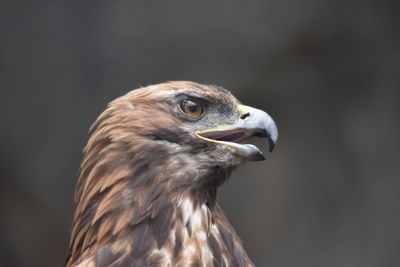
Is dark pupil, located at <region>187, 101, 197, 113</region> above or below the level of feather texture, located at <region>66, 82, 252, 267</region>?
above

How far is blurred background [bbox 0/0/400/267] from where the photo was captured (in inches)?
226

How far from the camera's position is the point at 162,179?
278 cm

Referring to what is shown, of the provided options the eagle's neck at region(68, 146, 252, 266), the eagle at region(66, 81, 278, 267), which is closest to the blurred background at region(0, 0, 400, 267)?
the eagle at region(66, 81, 278, 267)

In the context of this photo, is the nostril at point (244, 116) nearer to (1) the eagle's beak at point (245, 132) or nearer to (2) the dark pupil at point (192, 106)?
(1) the eagle's beak at point (245, 132)

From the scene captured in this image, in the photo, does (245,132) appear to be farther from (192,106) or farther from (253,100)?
(253,100)

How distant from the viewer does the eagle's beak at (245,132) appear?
9.04ft

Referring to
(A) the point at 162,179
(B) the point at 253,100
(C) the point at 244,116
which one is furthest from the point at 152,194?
(B) the point at 253,100

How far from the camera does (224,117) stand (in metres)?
2.96

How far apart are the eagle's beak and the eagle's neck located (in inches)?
5.6

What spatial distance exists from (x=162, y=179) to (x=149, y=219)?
16cm

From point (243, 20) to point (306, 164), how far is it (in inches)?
54.3

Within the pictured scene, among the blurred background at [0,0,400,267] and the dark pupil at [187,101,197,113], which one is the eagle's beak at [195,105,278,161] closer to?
the dark pupil at [187,101,197,113]

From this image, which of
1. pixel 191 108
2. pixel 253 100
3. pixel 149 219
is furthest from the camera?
pixel 253 100

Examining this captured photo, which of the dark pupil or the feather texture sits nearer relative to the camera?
the feather texture
